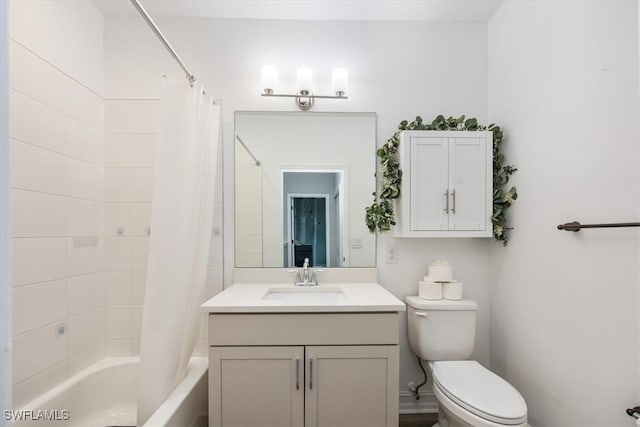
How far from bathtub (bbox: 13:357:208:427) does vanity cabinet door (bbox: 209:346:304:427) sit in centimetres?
18

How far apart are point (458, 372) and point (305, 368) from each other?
78 cm

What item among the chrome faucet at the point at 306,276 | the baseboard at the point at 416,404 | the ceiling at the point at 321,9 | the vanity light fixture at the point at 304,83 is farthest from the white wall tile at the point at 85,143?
the baseboard at the point at 416,404

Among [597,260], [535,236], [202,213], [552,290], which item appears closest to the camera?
[597,260]

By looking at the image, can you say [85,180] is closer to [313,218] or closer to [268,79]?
[268,79]

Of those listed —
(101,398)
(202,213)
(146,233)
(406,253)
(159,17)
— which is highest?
(159,17)

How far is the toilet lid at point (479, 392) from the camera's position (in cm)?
123

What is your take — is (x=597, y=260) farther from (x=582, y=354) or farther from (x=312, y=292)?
(x=312, y=292)

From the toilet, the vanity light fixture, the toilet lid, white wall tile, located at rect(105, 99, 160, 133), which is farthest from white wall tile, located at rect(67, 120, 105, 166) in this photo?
the toilet lid

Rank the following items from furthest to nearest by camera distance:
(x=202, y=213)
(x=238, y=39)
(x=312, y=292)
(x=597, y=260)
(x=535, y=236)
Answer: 1. (x=238, y=39)
2. (x=312, y=292)
3. (x=202, y=213)
4. (x=535, y=236)
5. (x=597, y=260)

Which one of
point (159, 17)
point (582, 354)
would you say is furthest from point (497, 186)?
point (159, 17)

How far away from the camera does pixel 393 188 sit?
184cm

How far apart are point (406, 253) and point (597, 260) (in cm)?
93

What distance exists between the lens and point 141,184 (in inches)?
74.1

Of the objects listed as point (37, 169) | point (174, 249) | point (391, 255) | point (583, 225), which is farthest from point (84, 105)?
point (583, 225)
